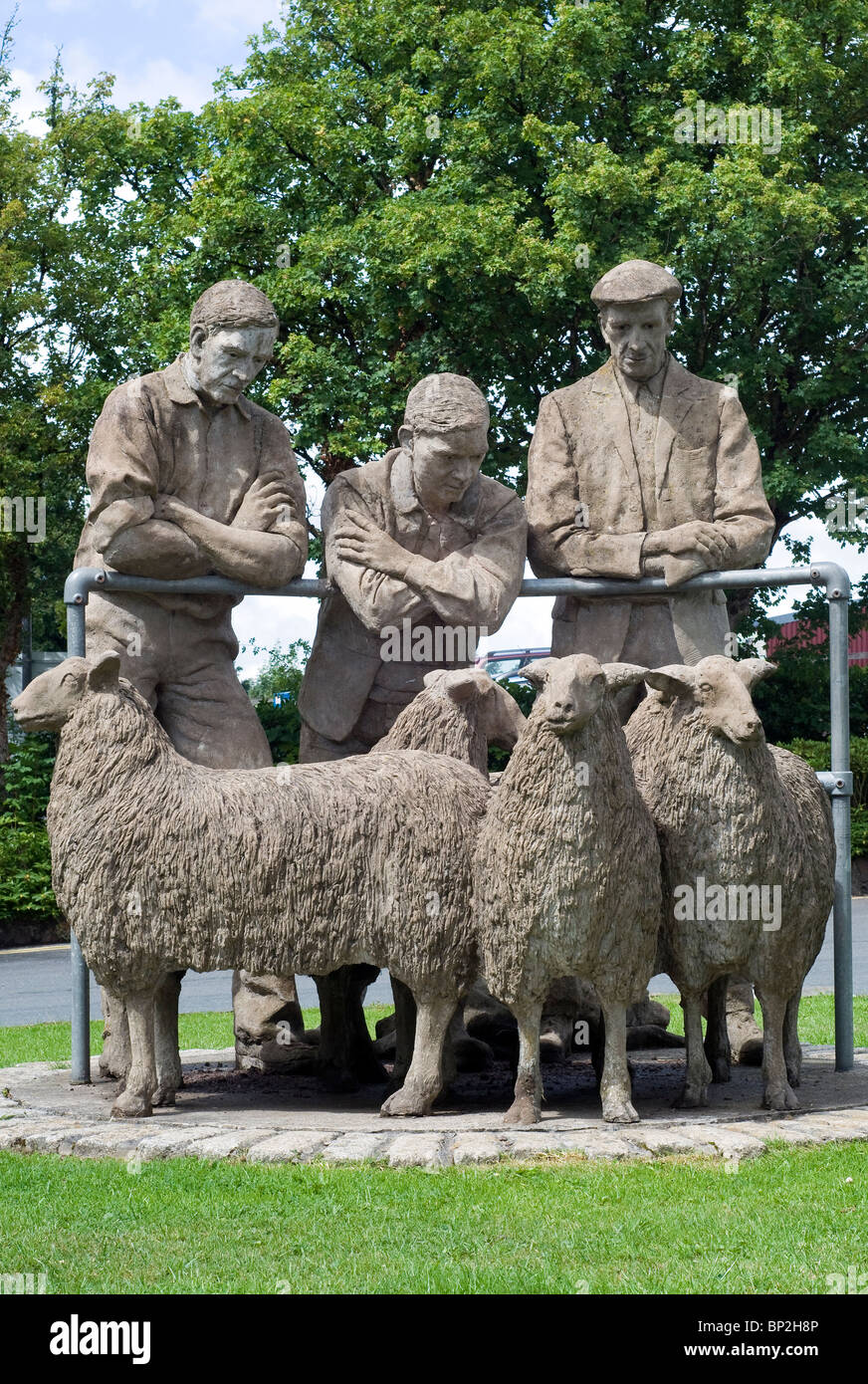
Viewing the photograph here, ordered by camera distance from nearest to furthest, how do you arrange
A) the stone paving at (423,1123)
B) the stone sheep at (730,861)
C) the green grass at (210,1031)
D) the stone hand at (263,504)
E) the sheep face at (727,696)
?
the stone paving at (423,1123) → the sheep face at (727,696) → the stone sheep at (730,861) → the stone hand at (263,504) → the green grass at (210,1031)

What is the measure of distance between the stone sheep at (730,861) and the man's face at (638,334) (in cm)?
188

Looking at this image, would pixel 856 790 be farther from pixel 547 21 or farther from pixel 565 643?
pixel 565 643

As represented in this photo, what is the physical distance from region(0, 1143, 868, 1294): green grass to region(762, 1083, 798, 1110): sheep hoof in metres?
0.62

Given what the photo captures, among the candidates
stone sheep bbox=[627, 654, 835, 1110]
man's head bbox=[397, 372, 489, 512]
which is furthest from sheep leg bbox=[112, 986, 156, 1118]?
man's head bbox=[397, 372, 489, 512]

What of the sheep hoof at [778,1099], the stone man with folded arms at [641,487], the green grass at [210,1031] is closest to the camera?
the sheep hoof at [778,1099]

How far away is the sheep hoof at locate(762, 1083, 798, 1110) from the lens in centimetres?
712

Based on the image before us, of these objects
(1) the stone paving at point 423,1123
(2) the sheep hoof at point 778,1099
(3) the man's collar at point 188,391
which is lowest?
(1) the stone paving at point 423,1123

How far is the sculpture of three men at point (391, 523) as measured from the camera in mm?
8000

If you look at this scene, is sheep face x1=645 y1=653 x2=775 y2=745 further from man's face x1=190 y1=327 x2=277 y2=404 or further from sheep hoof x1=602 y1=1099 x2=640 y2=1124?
man's face x1=190 y1=327 x2=277 y2=404

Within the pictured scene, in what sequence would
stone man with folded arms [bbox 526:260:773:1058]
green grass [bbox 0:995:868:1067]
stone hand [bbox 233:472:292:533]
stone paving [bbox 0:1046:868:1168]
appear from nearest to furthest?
stone paving [bbox 0:1046:868:1168], stone hand [bbox 233:472:292:533], stone man with folded arms [bbox 526:260:773:1058], green grass [bbox 0:995:868:1067]

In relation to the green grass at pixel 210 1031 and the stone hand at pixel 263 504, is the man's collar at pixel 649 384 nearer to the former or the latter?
the stone hand at pixel 263 504

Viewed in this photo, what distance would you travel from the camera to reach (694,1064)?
7.20m

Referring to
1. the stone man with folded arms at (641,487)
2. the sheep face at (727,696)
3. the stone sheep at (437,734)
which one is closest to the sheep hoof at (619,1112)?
the stone sheep at (437,734)

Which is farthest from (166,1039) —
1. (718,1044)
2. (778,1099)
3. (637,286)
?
(637,286)
